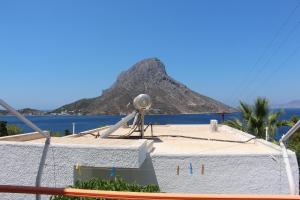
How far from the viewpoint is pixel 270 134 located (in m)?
24.0

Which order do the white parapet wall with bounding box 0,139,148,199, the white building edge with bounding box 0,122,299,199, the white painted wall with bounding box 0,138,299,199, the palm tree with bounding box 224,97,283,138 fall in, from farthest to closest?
the palm tree with bounding box 224,97,283,138, the white painted wall with bounding box 0,138,299,199, the white building edge with bounding box 0,122,299,199, the white parapet wall with bounding box 0,139,148,199

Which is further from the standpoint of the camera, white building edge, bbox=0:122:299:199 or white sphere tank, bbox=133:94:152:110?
white sphere tank, bbox=133:94:152:110

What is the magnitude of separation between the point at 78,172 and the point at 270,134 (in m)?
15.3

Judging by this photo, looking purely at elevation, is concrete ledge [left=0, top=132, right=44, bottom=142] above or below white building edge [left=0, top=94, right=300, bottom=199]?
above

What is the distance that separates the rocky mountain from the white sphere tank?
138 metres

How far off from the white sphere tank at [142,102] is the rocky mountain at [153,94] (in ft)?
451

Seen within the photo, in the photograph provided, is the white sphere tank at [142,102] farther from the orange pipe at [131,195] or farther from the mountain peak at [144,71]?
the mountain peak at [144,71]

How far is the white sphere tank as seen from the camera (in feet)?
55.5

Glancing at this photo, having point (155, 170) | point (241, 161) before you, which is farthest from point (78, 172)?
point (241, 161)

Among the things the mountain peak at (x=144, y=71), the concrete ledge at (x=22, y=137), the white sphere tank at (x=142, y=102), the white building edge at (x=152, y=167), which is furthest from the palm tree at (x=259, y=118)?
the mountain peak at (x=144, y=71)

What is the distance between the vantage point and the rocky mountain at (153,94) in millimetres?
163750

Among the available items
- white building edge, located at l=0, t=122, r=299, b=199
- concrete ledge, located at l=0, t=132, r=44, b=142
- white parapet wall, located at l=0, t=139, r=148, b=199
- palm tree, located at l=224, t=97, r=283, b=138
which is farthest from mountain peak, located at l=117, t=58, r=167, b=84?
white building edge, located at l=0, t=122, r=299, b=199

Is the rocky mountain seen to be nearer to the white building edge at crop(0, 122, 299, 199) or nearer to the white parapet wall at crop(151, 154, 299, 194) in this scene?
the white building edge at crop(0, 122, 299, 199)

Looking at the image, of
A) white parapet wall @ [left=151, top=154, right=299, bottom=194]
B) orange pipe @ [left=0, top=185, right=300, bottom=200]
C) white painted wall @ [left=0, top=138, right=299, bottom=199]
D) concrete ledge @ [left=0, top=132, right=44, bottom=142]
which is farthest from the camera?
concrete ledge @ [left=0, top=132, right=44, bottom=142]
